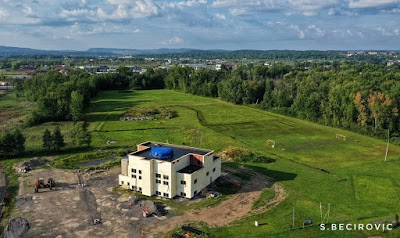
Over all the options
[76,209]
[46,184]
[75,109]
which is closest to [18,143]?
[46,184]

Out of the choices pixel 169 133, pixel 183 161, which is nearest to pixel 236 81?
pixel 169 133

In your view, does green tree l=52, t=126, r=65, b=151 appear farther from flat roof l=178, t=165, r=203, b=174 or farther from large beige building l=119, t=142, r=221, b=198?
flat roof l=178, t=165, r=203, b=174

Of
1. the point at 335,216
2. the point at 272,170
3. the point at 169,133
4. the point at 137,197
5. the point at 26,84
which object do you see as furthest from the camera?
the point at 26,84

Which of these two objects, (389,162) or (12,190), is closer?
(12,190)

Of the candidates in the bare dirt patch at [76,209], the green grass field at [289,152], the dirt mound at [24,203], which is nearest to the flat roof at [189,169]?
the bare dirt patch at [76,209]

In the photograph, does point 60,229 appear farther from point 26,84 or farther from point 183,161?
point 26,84

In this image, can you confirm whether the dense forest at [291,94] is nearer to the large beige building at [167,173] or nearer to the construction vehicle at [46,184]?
the construction vehicle at [46,184]

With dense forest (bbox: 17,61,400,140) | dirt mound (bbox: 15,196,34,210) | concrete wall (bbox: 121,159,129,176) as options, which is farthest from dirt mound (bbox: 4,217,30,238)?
dense forest (bbox: 17,61,400,140)

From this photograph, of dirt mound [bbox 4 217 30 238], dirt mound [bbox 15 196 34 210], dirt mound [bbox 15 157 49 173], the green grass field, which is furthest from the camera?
dirt mound [bbox 15 157 49 173]
